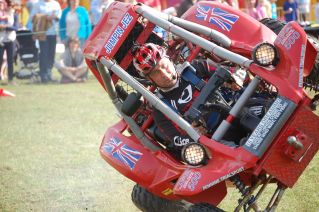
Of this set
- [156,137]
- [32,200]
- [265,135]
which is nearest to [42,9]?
[32,200]

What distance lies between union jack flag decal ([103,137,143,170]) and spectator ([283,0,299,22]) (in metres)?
13.6

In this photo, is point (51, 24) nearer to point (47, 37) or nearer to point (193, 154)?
point (47, 37)

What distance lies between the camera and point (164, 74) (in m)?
5.94

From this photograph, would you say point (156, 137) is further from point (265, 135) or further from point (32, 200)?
point (32, 200)

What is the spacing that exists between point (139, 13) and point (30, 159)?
11.6 feet

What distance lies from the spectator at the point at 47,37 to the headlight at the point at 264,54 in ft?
42.1

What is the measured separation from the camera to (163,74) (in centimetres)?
594

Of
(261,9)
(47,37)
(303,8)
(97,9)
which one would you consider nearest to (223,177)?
(261,9)

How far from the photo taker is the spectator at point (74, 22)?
690 inches

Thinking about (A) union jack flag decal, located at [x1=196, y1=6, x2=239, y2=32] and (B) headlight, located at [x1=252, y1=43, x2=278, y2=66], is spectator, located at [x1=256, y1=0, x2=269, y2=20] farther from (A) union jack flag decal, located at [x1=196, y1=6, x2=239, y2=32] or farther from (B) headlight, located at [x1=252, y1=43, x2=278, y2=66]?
(B) headlight, located at [x1=252, y1=43, x2=278, y2=66]

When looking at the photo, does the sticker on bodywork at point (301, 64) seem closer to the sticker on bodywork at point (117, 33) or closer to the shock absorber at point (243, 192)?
the shock absorber at point (243, 192)

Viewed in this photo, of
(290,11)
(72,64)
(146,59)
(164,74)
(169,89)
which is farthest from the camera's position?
(290,11)

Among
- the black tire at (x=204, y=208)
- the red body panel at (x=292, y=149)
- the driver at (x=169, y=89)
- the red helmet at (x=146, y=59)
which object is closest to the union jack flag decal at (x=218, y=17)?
the driver at (x=169, y=89)

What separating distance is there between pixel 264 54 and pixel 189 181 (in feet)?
3.61
